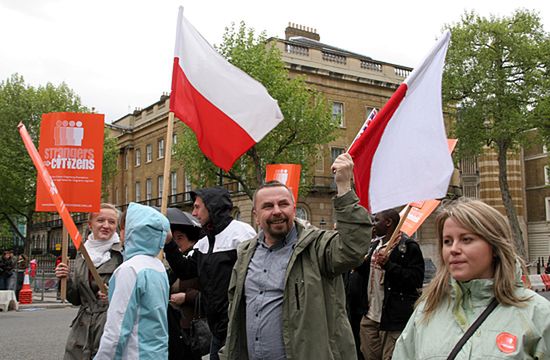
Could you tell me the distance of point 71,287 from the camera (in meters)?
5.10

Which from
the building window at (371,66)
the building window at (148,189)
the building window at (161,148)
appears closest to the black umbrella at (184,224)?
the building window at (371,66)

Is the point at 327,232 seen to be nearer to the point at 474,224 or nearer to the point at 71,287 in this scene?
the point at 474,224

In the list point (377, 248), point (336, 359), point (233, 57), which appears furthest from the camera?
point (233, 57)

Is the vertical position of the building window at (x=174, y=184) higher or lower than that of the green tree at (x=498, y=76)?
lower

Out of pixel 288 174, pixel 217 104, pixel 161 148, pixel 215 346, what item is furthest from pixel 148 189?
pixel 215 346

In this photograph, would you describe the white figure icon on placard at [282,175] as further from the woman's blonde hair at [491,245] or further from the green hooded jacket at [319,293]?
the woman's blonde hair at [491,245]

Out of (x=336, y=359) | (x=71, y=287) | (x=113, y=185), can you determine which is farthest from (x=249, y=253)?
(x=113, y=185)

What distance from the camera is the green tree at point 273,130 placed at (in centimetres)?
3036

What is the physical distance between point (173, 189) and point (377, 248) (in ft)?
148

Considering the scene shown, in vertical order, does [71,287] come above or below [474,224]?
below

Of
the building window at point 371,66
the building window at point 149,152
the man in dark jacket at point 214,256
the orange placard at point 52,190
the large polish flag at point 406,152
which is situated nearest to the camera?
the large polish flag at point 406,152

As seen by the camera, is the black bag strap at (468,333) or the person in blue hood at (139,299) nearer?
the black bag strap at (468,333)

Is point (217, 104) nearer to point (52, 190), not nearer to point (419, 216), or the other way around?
point (52, 190)

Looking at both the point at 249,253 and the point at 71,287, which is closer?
the point at 249,253
